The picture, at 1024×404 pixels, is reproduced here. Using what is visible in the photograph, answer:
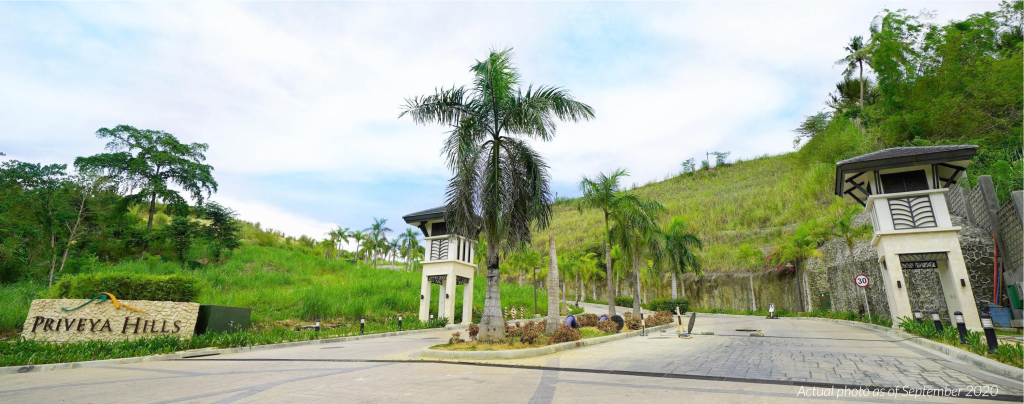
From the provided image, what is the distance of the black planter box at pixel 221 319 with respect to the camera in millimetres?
14430

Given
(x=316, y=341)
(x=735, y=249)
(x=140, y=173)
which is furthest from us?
(x=735, y=249)

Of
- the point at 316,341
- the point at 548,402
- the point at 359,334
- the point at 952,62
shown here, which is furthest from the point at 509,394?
the point at 952,62

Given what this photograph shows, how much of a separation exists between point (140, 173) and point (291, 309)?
23.7 meters

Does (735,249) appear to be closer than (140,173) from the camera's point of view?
No

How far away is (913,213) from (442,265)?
18.2 m

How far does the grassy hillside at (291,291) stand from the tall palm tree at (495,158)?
11.5 m

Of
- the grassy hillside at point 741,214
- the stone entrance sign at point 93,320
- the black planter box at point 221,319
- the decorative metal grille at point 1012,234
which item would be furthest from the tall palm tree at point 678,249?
the stone entrance sign at point 93,320

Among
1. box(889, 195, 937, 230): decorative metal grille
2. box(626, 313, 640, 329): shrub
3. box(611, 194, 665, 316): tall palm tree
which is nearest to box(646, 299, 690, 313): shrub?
box(611, 194, 665, 316): tall palm tree

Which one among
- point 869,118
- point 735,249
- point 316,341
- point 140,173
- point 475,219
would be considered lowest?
point 316,341

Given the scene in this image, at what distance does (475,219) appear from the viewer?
37.3ft

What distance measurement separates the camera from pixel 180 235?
29875 mm

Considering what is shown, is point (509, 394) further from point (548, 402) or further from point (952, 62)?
point (952, 62)

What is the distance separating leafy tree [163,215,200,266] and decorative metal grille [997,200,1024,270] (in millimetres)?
40913

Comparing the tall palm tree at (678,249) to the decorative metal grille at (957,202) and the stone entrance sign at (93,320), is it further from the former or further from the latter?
the stone entrance sign at (93,320)
